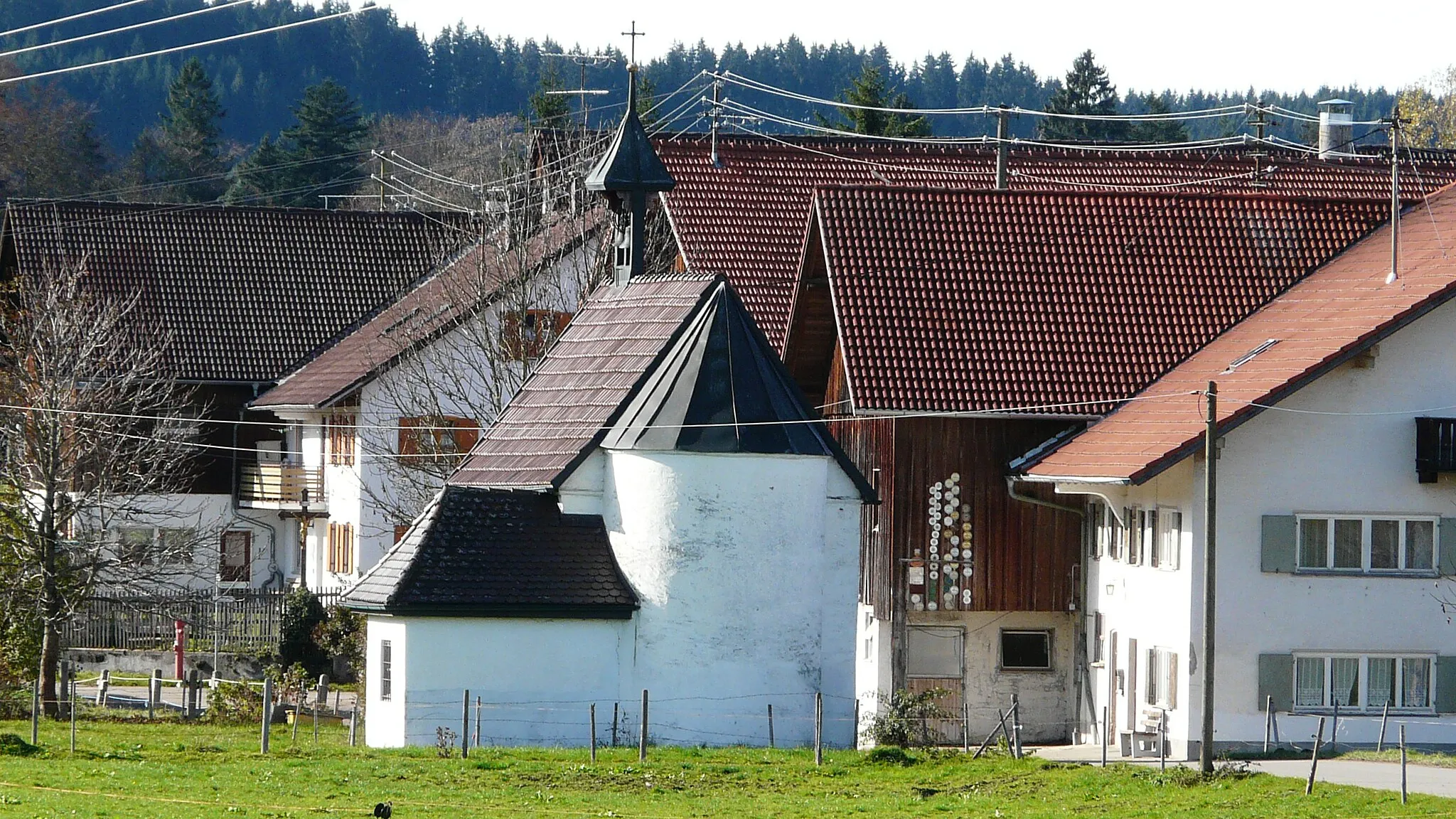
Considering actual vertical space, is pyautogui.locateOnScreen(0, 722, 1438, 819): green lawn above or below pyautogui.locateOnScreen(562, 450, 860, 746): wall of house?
below

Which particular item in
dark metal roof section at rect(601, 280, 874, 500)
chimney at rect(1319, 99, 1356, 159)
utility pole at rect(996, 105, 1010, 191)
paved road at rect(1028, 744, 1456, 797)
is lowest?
paved road at rect(1028, 744, 1456, 797)

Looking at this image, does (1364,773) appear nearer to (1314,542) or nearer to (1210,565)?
(1210,565)

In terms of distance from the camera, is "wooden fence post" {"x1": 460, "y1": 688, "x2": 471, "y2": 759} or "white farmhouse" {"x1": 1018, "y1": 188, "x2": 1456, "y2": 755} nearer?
"wooden fence post" {"x1": 460, "y1": 688, "x2": 471, "y2": 759}

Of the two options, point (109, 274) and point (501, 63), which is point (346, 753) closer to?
point (109, 274)

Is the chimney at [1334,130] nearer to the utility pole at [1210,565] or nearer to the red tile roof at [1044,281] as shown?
the red tile roof at [1044,281]

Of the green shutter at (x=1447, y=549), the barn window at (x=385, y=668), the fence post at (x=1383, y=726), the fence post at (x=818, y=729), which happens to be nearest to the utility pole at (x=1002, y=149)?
the green shutter at (x=1447, y=549)

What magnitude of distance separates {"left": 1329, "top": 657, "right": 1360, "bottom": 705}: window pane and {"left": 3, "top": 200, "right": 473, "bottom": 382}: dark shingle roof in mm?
30224

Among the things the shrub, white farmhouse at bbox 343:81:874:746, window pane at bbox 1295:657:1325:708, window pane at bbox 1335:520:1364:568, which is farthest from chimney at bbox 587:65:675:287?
window pane at bbox 1295:657:1325:708

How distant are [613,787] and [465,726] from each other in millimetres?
3412

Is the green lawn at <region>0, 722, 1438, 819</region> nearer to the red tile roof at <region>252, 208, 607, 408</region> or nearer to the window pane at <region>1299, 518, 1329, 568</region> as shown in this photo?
the window pane at <region>1299, 518, 1329, 568</region>

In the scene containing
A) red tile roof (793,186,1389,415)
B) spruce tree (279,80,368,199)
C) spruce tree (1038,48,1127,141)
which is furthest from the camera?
spruce tree (279,80,368,199)

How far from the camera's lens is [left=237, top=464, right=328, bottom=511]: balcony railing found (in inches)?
2234

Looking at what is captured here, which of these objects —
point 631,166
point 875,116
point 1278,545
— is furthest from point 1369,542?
point 875,116

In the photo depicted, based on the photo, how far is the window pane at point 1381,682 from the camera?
33125 millimetres
